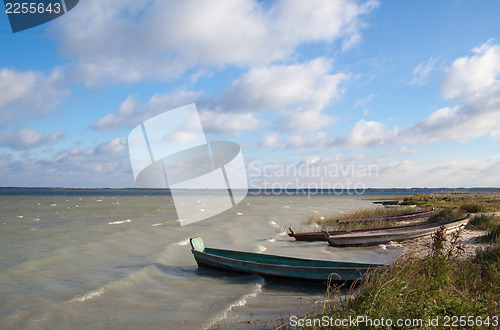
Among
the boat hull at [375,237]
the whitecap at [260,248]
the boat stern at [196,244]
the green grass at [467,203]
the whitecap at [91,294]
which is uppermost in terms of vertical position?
the boat stern at [196,244]

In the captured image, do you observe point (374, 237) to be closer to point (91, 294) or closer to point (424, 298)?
point (424, 298)

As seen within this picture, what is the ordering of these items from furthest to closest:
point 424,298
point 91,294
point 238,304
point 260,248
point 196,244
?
1. point 260,248
2. point 196,244
3. point 91,294
4. point 238,304
5. point 424,298

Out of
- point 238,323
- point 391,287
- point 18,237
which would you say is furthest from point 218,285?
point 18,237

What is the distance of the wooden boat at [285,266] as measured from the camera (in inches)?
335

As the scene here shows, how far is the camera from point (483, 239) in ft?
45.1

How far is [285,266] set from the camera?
31.0 ft

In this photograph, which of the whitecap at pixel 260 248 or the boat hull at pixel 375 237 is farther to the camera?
the whitecap at pixel 260 248

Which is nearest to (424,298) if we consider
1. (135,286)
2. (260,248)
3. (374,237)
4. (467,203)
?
(135,286)

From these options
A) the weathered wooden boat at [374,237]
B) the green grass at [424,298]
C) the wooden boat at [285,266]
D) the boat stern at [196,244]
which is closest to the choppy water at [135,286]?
the wooden boat at [285,266]

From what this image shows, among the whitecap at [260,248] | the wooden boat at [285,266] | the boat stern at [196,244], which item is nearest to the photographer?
the wooden boat at [285,266]

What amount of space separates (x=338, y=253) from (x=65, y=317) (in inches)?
419

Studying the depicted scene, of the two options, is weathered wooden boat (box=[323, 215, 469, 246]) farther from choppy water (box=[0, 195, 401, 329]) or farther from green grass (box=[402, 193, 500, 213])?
green grass (box=[402, 193, 500, 213])

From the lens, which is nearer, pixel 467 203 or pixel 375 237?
pixel 375 237

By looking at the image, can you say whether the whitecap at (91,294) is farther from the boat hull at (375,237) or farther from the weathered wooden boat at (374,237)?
the boat hull at (375,237)
